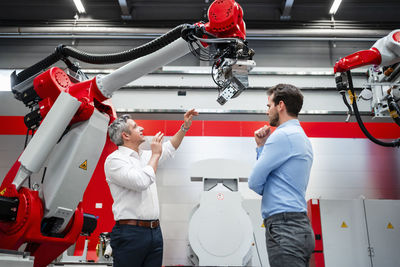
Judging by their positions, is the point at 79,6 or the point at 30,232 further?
the point at 79,6

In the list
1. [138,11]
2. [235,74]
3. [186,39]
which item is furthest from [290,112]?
[138,11]

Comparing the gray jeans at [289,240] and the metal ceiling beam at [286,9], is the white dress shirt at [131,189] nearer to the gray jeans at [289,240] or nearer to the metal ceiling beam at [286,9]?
the gray jeans at [289,240]

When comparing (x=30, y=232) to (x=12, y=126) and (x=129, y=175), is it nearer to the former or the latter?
(x=129, y=175)

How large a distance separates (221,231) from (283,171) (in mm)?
1854

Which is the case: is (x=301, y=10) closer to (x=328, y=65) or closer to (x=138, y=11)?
(x=328, y=65)

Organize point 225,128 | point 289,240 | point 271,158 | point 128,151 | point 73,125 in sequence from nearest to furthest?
point 289,240 → point 271,158 → point 73,125 → point 128,151 → point 225,128

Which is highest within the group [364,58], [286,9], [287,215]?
[286,9]

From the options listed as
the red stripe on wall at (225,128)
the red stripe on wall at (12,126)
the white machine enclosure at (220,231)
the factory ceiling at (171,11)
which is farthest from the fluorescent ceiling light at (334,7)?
the red stripe on wall at (12,126)

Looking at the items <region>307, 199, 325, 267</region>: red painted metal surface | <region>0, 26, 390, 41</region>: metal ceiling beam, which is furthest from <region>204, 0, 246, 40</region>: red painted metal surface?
<region>0, 26, 390, 41</region>: metal ceiling beam

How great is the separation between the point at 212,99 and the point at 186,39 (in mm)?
3075

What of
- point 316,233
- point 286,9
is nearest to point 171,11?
point 286,9

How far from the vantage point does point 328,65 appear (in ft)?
17.5

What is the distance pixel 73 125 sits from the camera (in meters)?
1.86

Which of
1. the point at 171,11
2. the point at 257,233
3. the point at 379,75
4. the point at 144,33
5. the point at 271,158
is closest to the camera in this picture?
the point at 271,158
